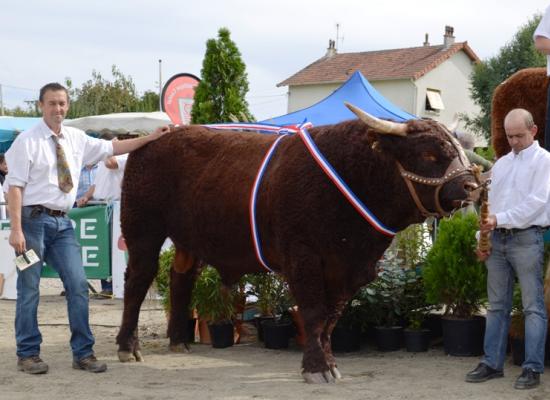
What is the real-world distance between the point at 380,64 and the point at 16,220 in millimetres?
37595

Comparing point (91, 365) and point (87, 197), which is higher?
point (87, 197)

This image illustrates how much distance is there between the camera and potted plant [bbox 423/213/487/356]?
19.4 feet

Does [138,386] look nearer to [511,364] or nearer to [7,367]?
[7,367]

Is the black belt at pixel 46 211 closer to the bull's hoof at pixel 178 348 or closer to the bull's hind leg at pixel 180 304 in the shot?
the bull's hind leg at pixel 180 304

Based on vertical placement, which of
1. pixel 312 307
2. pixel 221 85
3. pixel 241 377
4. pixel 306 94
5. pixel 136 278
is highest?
pixel 306 94

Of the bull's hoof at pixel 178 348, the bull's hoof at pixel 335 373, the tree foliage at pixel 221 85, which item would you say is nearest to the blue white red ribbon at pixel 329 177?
the bull's hoof at pixel 335 373

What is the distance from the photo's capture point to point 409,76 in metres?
37.7

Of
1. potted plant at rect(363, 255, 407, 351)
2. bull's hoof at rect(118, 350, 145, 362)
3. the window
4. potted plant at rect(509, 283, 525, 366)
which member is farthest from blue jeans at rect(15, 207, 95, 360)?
the window

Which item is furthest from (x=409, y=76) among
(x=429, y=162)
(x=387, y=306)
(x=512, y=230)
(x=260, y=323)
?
(x=429, y=162)

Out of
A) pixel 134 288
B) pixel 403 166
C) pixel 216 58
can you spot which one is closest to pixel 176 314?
pixel 134 288

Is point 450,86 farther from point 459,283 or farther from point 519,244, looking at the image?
point 519,244

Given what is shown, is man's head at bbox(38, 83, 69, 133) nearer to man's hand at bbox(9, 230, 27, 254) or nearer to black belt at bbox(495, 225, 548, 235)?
man's hand at bbox(9, 230, 27, 254)

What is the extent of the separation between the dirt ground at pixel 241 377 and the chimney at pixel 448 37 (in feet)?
122

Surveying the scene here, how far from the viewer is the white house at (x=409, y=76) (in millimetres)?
38500
